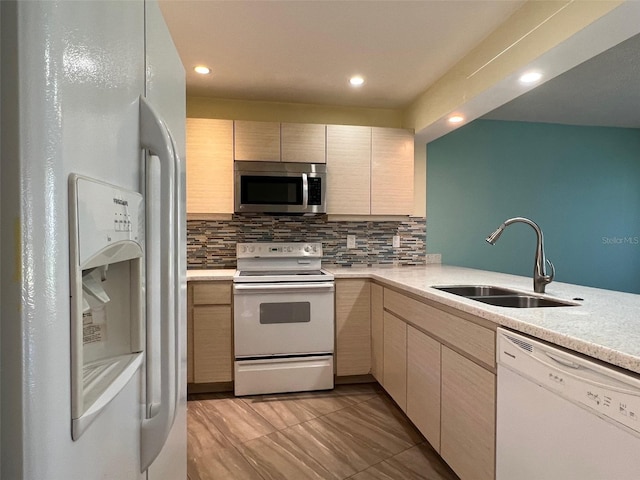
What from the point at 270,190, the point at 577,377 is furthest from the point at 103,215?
the point at 270,190

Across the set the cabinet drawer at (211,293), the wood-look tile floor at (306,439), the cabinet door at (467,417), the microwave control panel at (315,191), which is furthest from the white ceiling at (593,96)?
the cabinet drawer at (211,293)

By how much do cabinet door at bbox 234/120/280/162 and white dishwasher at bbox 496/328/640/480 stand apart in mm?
2093

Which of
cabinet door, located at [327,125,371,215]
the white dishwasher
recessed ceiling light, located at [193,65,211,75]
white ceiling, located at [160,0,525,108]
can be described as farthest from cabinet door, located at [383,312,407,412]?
recessed ceiling light, located at [193,65,211,75]

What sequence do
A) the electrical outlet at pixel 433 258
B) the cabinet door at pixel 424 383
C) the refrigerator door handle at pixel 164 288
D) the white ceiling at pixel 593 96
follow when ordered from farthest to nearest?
the electrical outlet at pixel 433 258 < the white ceiling at pixel 593 96 < the cabinet door at pixel 424 383 < the refrigerator door handle at pixel 164 288

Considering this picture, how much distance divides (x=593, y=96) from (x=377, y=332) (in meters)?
2.63

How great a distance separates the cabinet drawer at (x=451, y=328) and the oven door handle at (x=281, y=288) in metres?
0.59

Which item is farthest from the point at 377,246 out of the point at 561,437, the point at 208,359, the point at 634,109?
the point at 634,109

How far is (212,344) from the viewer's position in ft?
8.29

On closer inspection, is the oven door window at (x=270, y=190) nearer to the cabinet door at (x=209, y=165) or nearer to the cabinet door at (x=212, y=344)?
the cabinet door at (x=209, y=165)

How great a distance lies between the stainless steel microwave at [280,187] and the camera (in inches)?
106

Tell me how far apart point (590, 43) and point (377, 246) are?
2061 millimetres

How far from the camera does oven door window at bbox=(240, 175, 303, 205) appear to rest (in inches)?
106

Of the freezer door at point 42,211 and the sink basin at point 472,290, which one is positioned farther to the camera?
the sink basin at point 472,290

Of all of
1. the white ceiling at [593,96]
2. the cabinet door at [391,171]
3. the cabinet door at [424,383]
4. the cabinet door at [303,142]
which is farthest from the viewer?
the cabinet door at [391,171]
